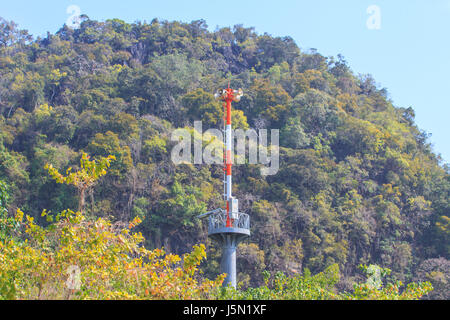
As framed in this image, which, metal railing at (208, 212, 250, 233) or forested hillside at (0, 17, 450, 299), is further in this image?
forested hillside at (0, 17, 450, 299)

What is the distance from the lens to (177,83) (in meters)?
49.2

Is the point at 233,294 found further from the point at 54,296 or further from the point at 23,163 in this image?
the point at 23,163

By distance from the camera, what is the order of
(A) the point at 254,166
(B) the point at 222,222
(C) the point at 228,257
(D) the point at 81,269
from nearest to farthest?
(D) the point at 81,269
(C) the point at 228,257
(B) the point at 222,222
(A) the point at 254,166

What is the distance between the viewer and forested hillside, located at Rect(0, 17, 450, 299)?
35656 mm

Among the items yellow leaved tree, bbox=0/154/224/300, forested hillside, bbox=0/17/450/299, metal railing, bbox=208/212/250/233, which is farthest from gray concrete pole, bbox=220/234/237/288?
forested hillside, bbox=0/17/450/299

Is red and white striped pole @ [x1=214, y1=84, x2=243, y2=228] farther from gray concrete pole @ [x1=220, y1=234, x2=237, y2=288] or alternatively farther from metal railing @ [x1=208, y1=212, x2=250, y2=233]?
gray concrete pole @ [x1=220, y1=234, x2=237, y2=288]

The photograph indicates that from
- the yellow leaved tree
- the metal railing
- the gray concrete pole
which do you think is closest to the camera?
the yellow leaved tree

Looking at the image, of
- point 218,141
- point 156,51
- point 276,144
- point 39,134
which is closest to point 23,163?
point 39,134

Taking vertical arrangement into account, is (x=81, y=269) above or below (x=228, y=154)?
below

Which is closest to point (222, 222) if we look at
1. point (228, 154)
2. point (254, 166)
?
point (228, 154)

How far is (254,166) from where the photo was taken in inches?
1606

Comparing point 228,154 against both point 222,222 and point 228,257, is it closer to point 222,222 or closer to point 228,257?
point 222,222

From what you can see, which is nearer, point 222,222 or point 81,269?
point 81,269

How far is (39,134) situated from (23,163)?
4.00m
